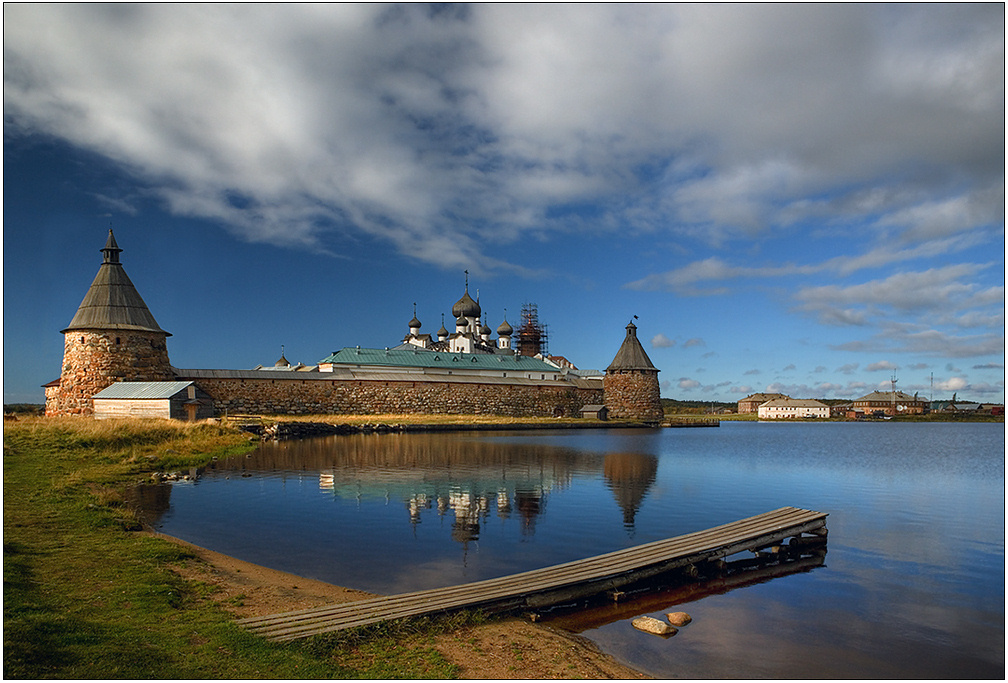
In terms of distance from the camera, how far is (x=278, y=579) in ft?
23.9

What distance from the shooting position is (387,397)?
38.5m

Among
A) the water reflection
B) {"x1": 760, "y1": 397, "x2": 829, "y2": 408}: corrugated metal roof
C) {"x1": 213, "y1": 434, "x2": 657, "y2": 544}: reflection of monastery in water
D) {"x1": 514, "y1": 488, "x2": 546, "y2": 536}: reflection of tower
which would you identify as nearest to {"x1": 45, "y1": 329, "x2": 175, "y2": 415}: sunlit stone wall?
the water reflection

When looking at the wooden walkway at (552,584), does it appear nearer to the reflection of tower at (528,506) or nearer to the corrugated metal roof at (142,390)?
the reflection of tower at (528,506)

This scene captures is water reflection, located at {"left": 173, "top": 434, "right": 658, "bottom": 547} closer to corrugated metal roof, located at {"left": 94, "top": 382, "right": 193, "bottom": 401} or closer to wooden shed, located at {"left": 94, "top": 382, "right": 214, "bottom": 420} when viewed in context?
wooden shed, located at {"left": 94, "top": 382, "right": 214, "bottom": 420}

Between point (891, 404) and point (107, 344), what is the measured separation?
4016 inches

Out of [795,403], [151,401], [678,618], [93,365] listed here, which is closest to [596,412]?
[151,401]

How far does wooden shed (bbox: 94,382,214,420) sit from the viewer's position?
80.8ft

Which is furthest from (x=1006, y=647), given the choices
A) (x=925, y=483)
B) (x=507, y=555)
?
(x=925, y=483)

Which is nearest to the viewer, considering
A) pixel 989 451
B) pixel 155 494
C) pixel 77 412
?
pixel 155 494

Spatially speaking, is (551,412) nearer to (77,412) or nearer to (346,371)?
(346,371)

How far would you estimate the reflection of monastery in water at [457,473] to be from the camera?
11.9 meters

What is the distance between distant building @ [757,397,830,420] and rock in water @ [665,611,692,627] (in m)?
88.6

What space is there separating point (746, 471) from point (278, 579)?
1702 centimetres

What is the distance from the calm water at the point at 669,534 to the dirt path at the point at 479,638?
383mm
